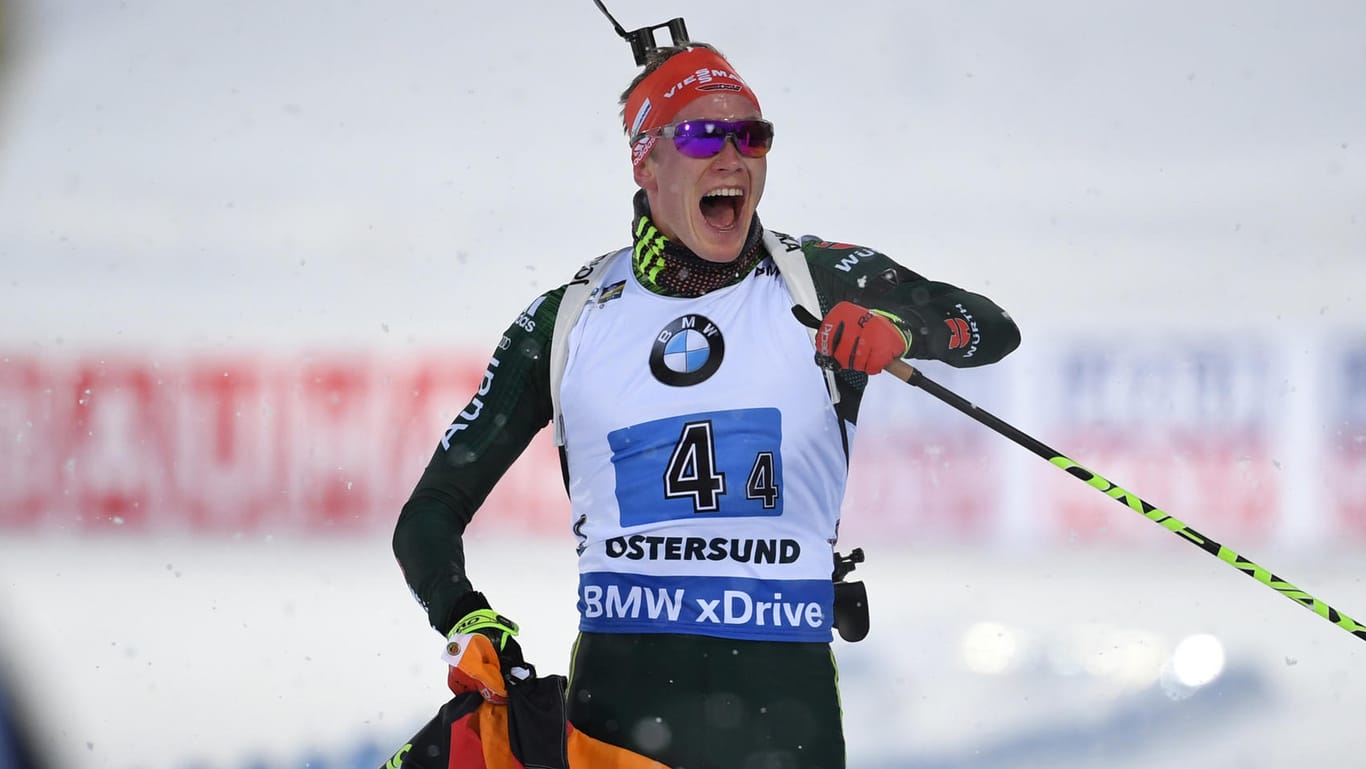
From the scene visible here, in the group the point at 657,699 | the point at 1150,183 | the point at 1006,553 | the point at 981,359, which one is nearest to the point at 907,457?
the point at 1006,553

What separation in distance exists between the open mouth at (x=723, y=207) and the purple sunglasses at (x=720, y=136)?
72 millimetres

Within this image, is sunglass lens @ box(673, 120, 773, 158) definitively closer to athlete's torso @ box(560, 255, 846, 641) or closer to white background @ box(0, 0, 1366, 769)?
athlete's torso @ box(560, 255, 846, 641)

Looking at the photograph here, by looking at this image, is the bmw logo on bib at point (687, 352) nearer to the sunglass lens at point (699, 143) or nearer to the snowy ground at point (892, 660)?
the sunglass lens at point (699, 143)

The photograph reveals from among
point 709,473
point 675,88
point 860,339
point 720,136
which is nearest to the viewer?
point 860,339

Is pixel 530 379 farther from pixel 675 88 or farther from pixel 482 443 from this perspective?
pixel 675 88

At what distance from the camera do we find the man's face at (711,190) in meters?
2.57

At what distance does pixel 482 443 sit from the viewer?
2.63 meters

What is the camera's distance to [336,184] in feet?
18.1

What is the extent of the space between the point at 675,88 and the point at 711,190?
25cm

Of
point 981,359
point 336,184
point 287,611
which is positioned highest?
point 336,184

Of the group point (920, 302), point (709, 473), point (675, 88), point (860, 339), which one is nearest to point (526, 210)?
point (675, 88)

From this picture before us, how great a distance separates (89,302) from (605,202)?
2.23 m

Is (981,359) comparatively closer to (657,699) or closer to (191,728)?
(657,699)

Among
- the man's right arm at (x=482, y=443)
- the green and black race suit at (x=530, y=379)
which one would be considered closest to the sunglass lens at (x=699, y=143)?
the green and black race suit at (x=530, y=379)
